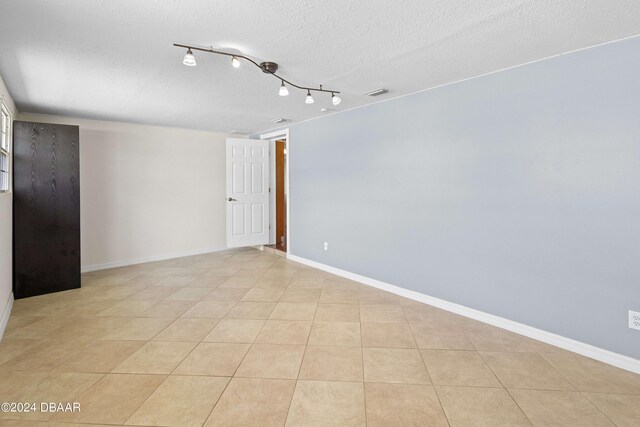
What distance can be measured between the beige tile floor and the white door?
2323mm

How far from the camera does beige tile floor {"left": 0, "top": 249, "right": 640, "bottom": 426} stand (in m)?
1.74

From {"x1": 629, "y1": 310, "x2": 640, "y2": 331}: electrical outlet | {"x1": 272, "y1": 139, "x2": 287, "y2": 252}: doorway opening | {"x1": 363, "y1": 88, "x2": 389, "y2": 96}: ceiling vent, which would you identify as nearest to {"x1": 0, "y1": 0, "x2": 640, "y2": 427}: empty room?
{"x1": 629, "y1": 310, "x2": 640, "y2": 331}: electrical outlet

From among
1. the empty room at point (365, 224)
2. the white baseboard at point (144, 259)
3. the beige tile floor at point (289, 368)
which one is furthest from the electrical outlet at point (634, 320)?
the white baseboard at point (144, 259)

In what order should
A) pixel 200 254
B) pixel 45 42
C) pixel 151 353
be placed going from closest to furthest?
pixel 45 42 → pixel 151 353 → pixel 200 254

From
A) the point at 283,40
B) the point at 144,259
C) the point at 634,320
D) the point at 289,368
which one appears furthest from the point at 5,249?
the point at 634,320

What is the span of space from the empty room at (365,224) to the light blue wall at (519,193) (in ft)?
0.05

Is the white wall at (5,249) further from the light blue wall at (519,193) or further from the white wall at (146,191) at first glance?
the light blue wall at (519,193)

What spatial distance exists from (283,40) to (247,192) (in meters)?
3.85

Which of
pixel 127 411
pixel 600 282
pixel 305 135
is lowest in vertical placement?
pixel 127 411

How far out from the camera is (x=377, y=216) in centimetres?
388

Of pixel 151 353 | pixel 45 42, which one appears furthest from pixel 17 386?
pixel 45 42

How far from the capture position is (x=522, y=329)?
266cm

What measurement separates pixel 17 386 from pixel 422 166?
11.9 ft

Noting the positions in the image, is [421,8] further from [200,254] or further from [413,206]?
[200,254]
